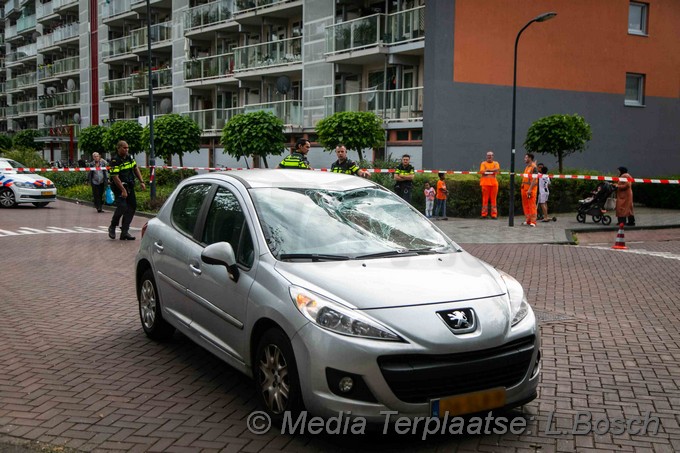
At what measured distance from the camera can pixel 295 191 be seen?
209 inches

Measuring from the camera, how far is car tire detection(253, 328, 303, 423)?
405 centimetres

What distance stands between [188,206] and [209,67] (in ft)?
113

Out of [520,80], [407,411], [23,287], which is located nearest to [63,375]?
[407,411]

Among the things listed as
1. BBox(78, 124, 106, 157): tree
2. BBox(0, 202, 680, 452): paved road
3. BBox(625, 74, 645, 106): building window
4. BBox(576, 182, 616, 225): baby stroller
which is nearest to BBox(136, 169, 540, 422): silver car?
BBox(0, 202, 680, 452): paved road

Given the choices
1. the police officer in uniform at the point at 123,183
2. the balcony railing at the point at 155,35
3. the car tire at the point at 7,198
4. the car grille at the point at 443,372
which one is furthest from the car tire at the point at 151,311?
the balcony railing at the point at 155,35

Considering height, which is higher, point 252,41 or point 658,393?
point 252,41

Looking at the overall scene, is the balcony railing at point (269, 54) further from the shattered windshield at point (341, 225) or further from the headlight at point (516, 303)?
the headlight at point (516, 303)

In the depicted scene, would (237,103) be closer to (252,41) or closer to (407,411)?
(252,41)

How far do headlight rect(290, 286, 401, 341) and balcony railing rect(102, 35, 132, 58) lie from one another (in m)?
47.1

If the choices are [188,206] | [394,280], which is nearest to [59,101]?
[188,206]

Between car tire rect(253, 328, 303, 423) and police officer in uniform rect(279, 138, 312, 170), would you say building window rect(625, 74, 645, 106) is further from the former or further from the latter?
car tire rect(253, 328, 303, 423)

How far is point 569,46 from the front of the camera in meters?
28.7

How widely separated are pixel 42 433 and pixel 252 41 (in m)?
34.9

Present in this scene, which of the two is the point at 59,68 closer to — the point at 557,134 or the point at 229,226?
the point at 557,134
